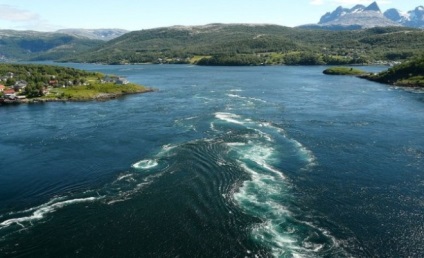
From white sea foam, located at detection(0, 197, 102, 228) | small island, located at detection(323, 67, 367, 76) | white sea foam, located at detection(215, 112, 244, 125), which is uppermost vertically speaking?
small island, located at detection(323, 67, 367, 76)

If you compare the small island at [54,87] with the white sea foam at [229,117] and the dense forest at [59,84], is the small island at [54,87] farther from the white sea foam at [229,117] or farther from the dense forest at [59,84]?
the white sea foam at [229,117]

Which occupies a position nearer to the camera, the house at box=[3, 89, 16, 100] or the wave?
the wave

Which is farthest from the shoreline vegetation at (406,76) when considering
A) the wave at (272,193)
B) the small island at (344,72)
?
the wave at (272,193)

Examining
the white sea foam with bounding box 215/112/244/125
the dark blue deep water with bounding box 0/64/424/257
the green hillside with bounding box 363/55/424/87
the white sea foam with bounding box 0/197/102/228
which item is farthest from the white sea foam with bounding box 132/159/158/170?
the green hillside with bounding box 363/55/424/87

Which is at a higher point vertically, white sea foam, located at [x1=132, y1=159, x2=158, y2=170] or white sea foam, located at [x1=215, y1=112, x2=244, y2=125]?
white sea foam, located at [x1=215, y1=112, x2=244, y2=125]

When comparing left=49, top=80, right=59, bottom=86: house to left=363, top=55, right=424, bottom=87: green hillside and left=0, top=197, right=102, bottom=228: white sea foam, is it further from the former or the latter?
left=363, top=55, right=424, bottom=87: green hillside

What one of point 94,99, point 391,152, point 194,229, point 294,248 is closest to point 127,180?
point 194,229
